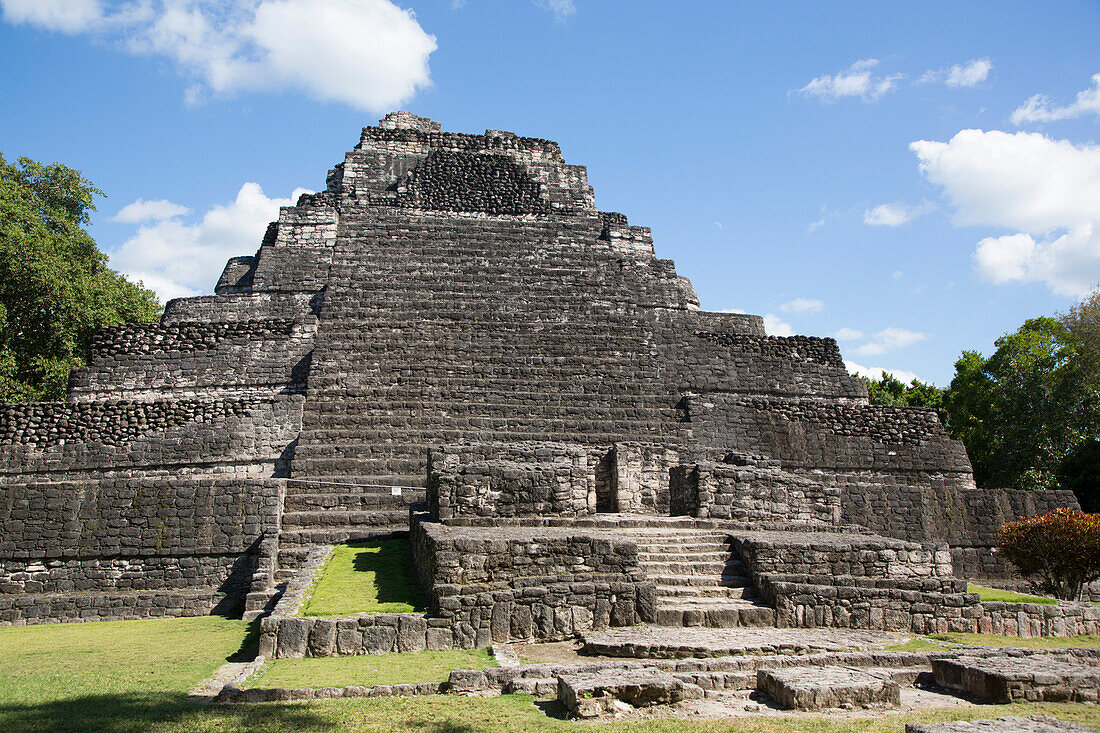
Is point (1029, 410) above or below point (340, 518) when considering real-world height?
above

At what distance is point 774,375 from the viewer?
667 inches

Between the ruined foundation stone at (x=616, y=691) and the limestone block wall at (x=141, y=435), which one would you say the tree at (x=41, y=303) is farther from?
the ruined foundation stone at (x=616, y=691)

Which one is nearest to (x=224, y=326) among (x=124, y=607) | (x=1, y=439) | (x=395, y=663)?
(x=1, y=439)

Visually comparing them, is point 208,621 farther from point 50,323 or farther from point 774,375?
point 50,323

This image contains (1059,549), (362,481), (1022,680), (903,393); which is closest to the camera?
(1022,680)

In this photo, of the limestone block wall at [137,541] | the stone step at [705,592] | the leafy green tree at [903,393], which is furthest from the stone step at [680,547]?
the leafy green tree at [903,393]

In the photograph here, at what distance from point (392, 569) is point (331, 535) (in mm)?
2247

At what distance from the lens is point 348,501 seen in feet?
38.3

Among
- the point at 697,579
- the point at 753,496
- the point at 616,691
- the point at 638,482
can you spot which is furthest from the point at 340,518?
the point at 616,691

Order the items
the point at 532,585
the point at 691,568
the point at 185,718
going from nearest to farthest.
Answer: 1. the point at 185,718
2. the point at 532,585
3. the point at 691,568

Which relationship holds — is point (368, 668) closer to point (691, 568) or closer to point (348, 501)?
point (691, 568)

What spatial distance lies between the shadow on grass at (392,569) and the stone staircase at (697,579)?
8.30 ft

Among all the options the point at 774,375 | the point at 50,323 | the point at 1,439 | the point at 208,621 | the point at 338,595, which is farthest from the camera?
the point at 50,323

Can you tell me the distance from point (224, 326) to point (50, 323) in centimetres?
1037
